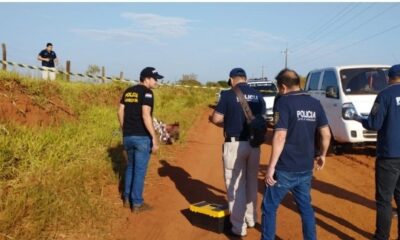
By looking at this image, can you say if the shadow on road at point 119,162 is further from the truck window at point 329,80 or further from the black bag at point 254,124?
the truck window at point 329,80

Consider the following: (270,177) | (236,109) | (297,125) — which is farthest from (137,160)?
(297,125)

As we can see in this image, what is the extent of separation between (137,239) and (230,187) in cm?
128

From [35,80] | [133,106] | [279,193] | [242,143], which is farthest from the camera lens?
[35,80]

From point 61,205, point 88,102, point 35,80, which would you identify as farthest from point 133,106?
point 88,102

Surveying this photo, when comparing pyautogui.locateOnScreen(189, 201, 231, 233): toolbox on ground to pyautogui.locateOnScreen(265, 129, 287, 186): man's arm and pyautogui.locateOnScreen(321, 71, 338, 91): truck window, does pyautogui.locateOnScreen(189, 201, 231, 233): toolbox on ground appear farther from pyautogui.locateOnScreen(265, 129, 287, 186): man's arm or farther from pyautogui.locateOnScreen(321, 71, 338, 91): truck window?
pyautogui.locateOnScreen(321, 71, 338, 91): truck window

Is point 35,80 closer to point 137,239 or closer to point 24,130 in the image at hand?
point 24,130

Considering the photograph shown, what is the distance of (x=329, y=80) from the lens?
443 inches

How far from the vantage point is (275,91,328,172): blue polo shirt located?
4449 mm

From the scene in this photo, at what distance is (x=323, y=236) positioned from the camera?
5512 mm

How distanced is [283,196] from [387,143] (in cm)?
129

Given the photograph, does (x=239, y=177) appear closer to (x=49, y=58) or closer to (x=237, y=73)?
(x=237, y=73)

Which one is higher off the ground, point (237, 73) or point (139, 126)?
point (237, 73)

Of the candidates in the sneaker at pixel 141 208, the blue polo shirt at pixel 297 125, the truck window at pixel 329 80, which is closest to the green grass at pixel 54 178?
the sneaker at pixel 141 208

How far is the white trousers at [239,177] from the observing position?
5434mm
